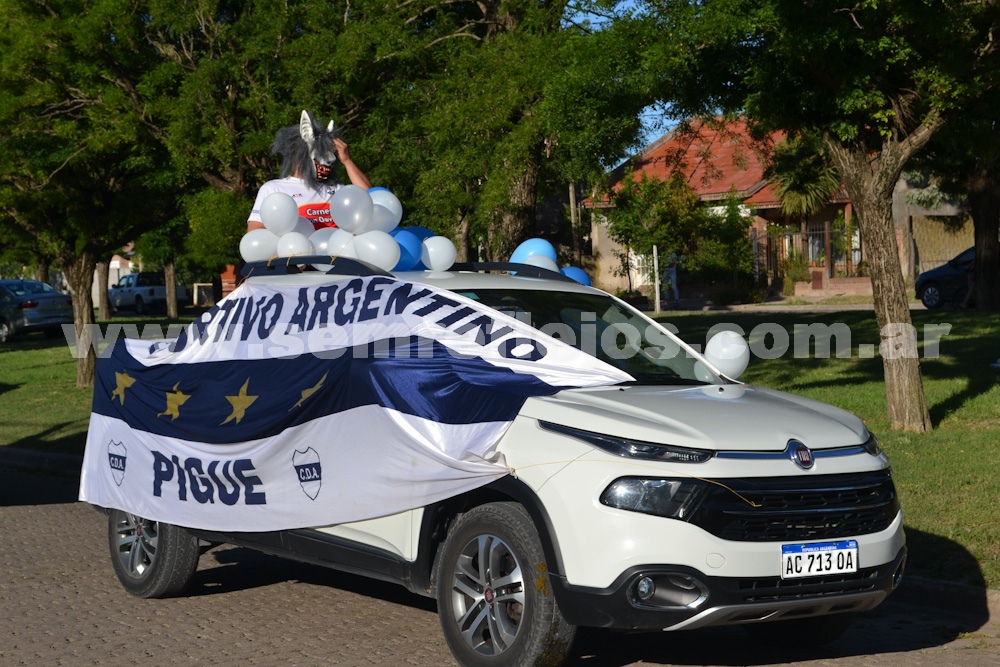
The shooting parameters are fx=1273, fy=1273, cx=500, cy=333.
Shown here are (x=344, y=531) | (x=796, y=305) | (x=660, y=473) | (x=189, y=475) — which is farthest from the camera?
(x=796, y=305)

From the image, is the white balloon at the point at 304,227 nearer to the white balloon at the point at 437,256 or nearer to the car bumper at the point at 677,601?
the white balloon at the point at 437,256

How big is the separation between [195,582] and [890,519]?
443cm

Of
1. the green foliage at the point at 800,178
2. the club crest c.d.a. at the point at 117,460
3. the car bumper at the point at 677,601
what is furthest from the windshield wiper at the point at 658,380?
the green foliage at the point at 800,178

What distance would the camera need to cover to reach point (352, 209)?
7.58m

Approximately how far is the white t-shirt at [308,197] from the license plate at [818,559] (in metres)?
4.33

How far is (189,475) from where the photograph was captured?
727 cm

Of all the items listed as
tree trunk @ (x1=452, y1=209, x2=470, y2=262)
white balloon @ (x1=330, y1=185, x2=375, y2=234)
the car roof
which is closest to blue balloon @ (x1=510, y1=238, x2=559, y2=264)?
the car roof

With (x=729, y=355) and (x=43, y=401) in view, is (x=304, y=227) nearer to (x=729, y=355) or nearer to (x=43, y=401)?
(x=729, y=355)

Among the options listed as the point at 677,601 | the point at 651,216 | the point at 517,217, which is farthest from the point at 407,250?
the point at 651,216

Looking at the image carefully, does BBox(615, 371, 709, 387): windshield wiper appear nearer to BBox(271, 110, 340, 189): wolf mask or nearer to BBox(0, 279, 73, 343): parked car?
BBox(271, 110, 340, 189): wolf mask

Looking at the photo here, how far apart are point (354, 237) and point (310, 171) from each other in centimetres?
153

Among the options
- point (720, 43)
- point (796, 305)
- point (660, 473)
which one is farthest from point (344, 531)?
point (796, 305)

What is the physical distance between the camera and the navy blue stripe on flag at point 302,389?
582cm

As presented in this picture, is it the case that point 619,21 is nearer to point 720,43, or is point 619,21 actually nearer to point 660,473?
point 720,43
